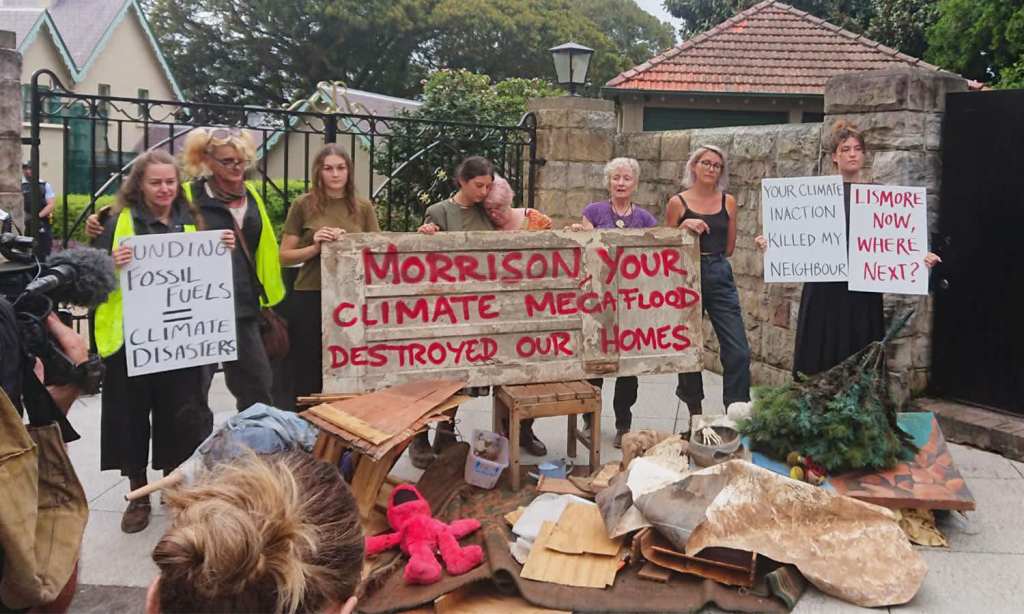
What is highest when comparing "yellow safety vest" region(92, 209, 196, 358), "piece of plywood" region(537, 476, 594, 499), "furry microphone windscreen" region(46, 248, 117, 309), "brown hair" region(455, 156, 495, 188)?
"brown hair" region(455, 156, 495, 188)

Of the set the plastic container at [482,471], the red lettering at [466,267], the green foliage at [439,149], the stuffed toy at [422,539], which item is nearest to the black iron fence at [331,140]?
the green foliage at [439,149]

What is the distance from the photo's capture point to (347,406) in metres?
4.50

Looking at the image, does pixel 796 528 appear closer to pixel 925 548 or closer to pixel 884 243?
pixel 925 548

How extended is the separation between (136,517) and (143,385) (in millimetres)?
647

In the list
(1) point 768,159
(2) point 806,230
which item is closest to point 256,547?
(2) point 806,230

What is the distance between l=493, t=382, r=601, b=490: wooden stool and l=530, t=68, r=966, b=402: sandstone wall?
251 centimetres

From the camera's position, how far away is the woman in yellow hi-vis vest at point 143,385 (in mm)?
4398

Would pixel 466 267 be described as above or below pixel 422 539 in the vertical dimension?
above

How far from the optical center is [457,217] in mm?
5461

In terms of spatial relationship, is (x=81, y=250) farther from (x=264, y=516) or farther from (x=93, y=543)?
(x=93, y=543)

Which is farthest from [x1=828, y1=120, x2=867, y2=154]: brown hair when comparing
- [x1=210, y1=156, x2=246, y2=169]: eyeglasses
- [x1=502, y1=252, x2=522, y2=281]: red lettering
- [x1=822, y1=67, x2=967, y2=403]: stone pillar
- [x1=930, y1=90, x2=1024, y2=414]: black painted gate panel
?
[x1=210, y1=156, x2=246, y2=169]: eyeglasses

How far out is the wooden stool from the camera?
4.93 m

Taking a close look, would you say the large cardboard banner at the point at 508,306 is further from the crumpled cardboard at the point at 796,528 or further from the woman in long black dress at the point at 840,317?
the crumpled cardboard at the point at 796,528

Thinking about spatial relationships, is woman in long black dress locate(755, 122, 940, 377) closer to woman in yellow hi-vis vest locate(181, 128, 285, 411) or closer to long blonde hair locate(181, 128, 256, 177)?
woman in yellow hi-vis vest locate(181, 128, 285, 411)
